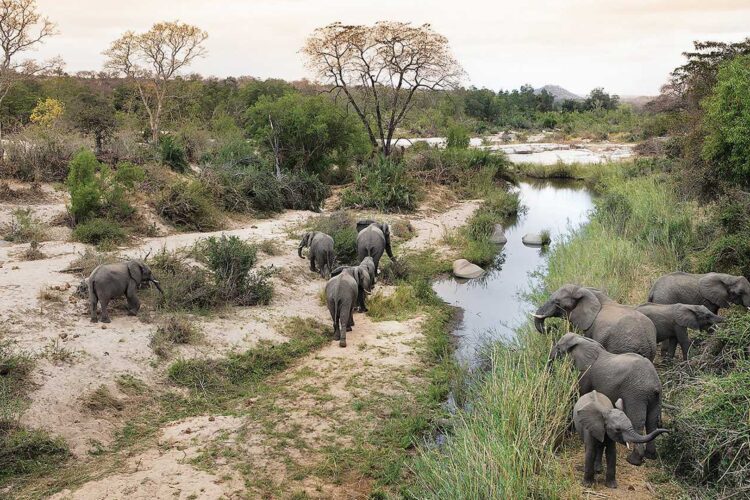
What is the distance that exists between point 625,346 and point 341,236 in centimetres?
804

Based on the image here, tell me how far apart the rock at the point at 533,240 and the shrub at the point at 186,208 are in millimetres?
8942

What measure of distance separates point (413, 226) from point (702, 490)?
13.4 meters

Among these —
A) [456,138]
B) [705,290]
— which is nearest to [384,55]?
[456,138]

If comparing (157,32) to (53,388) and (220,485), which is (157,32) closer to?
(53,388)

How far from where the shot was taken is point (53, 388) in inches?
265

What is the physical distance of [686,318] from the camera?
7191 millimetres

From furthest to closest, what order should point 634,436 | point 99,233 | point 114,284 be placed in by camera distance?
point 99,233 < point 114,284 < point 634,436

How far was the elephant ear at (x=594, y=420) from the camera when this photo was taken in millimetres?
5156

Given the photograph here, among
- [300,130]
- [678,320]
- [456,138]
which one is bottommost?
[678,320]

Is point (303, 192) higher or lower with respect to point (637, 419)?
higher

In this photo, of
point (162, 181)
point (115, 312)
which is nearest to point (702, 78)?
point (162, 181)

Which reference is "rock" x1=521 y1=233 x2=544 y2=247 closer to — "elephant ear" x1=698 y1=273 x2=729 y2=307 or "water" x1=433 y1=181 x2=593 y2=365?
"water" x1=433 y1=181 x2=593 y2=365

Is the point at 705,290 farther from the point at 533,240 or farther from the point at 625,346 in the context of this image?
the point at 533,240

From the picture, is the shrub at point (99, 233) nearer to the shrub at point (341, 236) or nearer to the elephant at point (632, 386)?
the shrub at point (341, 236)
